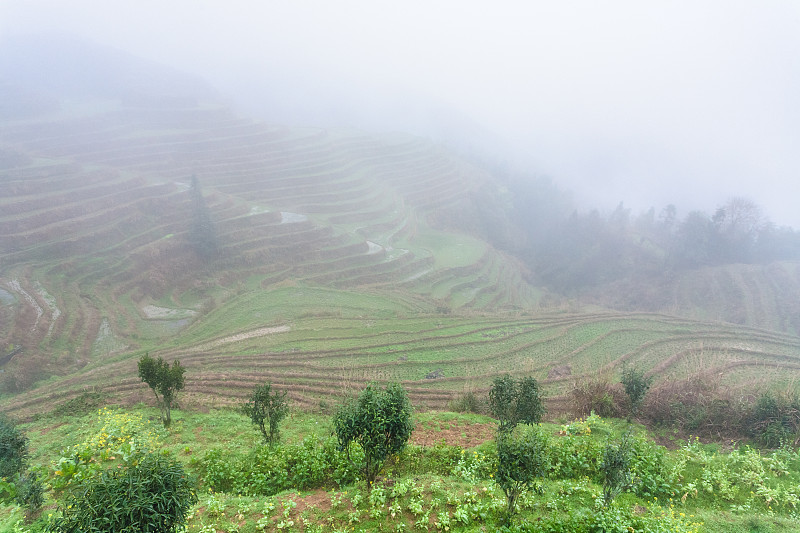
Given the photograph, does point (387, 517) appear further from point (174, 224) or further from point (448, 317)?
point (174, 224)

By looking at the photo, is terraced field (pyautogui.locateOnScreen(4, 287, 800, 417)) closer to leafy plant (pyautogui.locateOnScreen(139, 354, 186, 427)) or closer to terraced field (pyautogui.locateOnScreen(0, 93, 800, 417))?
terraced field (pyautogui.locateOnScreen(0, 93, 800, 417))

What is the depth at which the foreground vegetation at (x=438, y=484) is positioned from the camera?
9.49 meters

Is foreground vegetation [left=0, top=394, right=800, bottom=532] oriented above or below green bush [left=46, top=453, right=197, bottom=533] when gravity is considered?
below

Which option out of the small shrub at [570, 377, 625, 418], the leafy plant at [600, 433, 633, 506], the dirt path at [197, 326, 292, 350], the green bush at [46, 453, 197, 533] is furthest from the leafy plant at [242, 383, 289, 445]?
the dirt path at [197, 326, 292, 350]

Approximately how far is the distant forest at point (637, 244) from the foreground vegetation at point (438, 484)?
56.3 metres

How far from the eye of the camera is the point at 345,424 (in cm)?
1029

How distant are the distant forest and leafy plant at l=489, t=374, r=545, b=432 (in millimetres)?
56398

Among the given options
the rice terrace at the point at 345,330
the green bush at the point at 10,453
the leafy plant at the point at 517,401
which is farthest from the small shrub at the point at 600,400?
the green bush at the point at 10,453

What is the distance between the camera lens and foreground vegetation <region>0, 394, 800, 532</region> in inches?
374

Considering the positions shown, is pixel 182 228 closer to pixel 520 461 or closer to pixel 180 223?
pixel 180 223

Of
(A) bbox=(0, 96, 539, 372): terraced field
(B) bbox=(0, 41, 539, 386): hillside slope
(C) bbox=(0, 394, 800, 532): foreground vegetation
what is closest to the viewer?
(C) bbox=(0, 394, 800, 532): foreground vegetation

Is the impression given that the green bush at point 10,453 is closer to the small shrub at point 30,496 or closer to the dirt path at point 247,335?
the small shrub at point 30,496

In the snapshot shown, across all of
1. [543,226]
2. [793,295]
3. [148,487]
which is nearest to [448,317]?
[148,487]

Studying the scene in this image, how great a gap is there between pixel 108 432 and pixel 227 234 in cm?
3706
